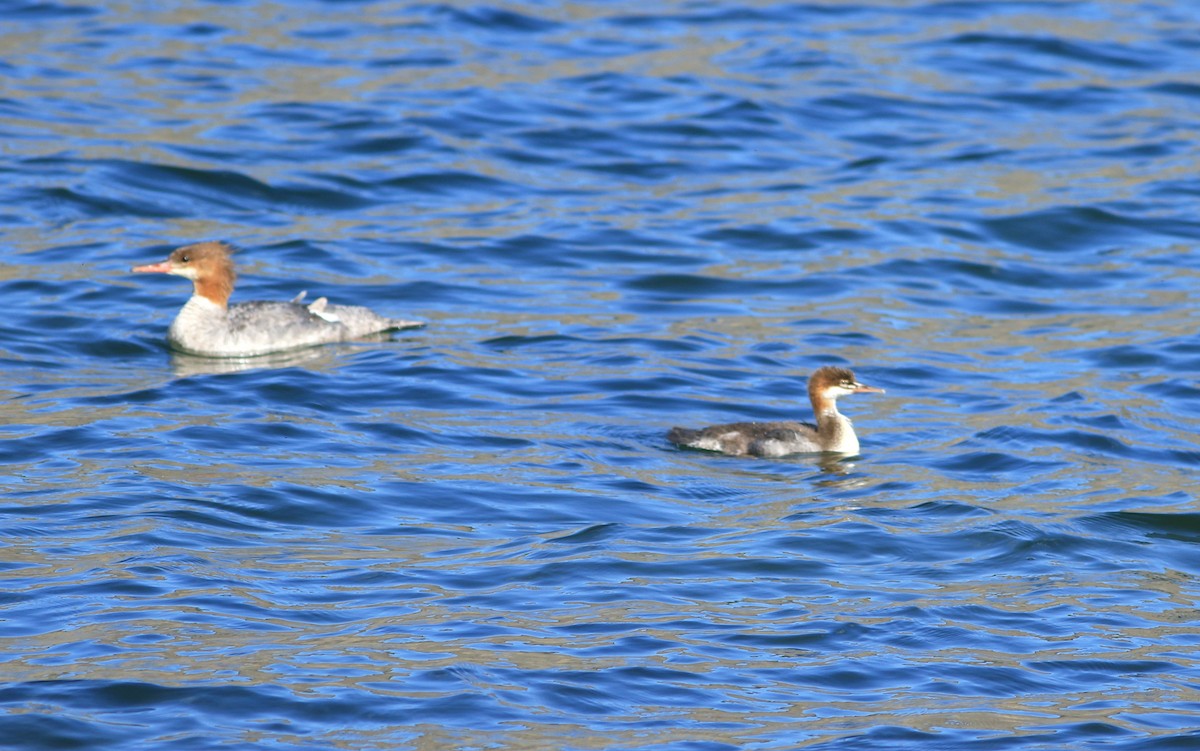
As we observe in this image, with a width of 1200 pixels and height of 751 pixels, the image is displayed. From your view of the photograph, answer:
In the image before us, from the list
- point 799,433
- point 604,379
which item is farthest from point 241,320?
point 799,433

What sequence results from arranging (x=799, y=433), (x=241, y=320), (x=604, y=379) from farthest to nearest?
(x=241, y=320) → (x=604, y=379) → (x=799, y=433)

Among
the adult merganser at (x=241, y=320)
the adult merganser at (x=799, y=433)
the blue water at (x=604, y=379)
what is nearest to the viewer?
the blue water at (x=604, y=379)

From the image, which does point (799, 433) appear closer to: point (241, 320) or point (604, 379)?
point (604, 379)

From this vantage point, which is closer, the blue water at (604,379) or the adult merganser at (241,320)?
the blue water at (604,379)

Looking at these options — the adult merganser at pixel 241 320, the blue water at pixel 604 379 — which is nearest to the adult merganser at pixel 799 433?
the blue water at pixel 604 379

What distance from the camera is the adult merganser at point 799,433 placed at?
1099cm

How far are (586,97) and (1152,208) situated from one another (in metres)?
6.46

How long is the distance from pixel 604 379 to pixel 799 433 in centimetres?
186

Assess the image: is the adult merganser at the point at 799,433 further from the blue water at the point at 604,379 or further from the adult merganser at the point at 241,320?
the adult merganser at the point at 241,320

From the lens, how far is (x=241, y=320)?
1354 centimetres

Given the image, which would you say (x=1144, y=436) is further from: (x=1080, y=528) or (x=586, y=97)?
(x=586, y=97)

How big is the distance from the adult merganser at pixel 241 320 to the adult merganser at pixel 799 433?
133 inches

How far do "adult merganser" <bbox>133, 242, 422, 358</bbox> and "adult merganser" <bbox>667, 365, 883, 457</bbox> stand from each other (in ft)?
11.1

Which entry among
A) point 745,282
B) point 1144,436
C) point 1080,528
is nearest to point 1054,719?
point 1080,528
